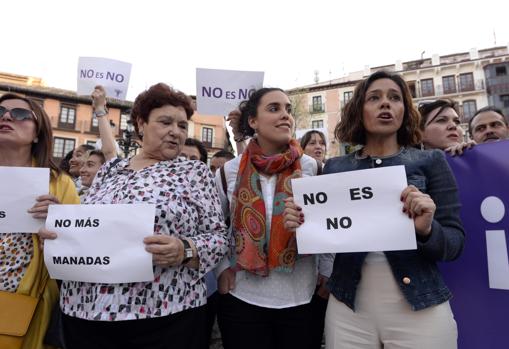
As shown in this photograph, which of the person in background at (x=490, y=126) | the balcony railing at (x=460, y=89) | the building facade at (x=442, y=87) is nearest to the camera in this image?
the person in background at (x=490, y=126)

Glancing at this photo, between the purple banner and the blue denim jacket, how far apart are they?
2.43 feet

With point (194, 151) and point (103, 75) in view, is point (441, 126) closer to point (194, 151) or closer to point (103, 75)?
point (194, 151)

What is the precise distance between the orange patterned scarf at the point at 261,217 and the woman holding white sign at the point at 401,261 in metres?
0.27

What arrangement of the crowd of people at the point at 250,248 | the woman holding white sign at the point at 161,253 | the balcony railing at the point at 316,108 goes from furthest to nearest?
the balcony railing at the point at 316,108
the woman holding white sign at the point at 161,253
the crowd of people at the point at 250,248

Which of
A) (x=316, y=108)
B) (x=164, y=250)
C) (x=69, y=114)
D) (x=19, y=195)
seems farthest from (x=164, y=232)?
(x=316, y=108)

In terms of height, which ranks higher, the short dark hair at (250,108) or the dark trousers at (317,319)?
the short dark hair at (250,108)

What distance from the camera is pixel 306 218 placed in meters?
1.91

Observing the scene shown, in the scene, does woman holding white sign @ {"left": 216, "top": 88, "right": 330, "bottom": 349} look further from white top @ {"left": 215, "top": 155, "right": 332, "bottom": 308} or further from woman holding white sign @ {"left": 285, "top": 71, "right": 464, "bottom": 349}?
woman holding white sign @ {"left": 285, "top": 71, "right": 464, "bottom": 349}

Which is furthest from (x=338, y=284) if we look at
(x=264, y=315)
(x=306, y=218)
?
(x=264, y=315)

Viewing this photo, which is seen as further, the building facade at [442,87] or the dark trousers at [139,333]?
the building facade at [442,87]

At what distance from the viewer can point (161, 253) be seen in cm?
182

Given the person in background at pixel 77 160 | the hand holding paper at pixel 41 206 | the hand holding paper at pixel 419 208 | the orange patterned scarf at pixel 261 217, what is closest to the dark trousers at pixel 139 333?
the orange patterned scarf at pixel 261 217

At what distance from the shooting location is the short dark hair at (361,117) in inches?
82.9

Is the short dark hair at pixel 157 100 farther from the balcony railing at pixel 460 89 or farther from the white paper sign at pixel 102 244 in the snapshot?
the balcony railing at pixel 460 89
